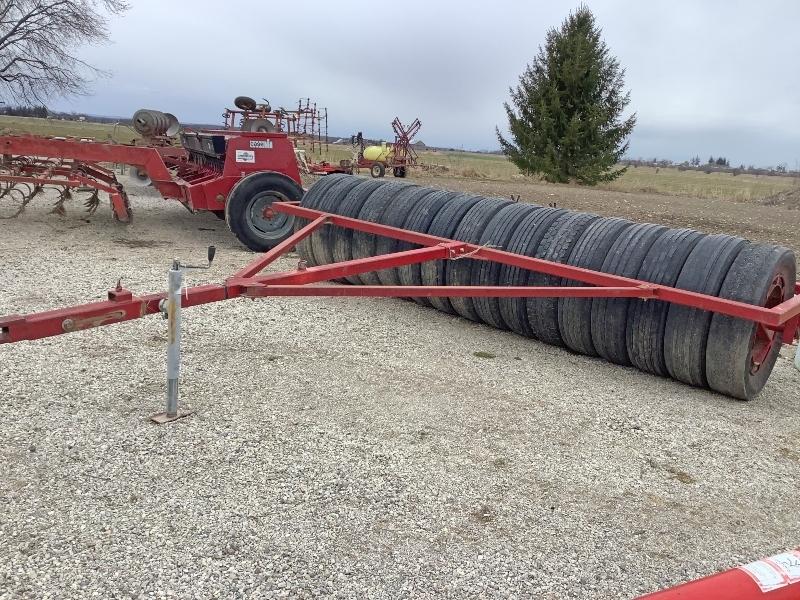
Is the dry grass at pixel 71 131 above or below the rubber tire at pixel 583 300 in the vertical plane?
above

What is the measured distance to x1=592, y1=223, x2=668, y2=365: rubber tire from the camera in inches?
188

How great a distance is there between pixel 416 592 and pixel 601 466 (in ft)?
4.56

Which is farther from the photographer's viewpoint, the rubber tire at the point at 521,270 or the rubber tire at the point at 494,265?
the rubber tire at the point at 494,265

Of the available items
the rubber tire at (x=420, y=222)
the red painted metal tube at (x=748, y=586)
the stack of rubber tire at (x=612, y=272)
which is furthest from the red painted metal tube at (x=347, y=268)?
the red painted metal tube at (x=748, y=586)

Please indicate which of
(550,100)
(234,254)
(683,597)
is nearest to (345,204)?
(234,254)

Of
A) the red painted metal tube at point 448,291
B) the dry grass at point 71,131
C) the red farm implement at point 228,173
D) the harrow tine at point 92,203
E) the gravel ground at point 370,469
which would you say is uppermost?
the dry grass at point 71,131

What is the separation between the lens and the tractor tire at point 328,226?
6.93 metres

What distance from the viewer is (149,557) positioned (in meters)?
2.57

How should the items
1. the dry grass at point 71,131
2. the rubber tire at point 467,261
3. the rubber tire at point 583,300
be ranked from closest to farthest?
the rubber tire at point 583,300 → the rubber tire at point 467,261 → the dry grass at point 71,131

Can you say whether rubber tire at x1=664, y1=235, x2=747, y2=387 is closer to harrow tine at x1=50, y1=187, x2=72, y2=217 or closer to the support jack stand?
the support jack stand

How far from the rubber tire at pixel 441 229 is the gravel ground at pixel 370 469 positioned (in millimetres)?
710

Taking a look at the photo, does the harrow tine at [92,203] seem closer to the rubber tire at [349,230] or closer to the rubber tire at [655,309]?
the rubber tire at [349,230]

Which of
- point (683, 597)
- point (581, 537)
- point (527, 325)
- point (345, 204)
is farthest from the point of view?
point (345, 204)

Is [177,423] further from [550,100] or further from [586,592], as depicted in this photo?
[550,100]
